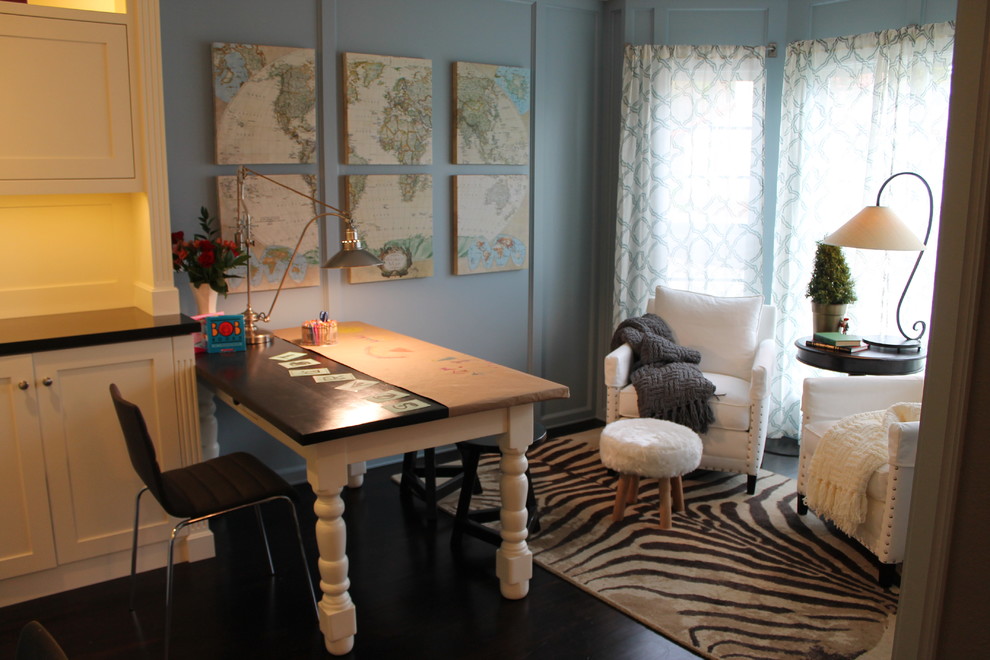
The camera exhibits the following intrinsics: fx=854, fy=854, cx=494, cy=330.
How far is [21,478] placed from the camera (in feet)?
9.78

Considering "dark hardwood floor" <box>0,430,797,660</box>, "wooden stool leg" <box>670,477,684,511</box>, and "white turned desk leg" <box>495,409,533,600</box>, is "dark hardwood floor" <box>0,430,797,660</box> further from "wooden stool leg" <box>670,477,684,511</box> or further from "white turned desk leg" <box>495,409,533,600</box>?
"wooden stool leg" <box>670,477,684,511</box>

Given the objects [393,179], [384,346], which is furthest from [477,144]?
[384,346]

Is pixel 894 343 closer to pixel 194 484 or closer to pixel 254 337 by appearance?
pixel 254 337

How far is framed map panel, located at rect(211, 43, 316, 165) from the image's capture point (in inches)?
147

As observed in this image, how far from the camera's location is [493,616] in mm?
2959

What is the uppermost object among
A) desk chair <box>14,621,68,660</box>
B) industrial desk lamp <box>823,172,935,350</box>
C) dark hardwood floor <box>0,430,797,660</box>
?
industrial desk lamp <box>823,172,935,350</box>

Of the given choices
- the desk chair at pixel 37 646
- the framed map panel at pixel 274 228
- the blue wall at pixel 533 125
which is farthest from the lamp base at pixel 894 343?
the desk chair at pixel 37 646

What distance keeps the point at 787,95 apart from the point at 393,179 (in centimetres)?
218

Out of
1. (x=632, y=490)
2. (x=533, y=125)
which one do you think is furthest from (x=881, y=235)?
(x=533, y=125)

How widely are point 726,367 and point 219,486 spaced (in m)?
2.68

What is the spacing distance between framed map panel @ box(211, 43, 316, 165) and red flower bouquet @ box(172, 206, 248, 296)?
1.48 feet

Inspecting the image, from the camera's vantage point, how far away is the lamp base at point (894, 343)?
4.09m

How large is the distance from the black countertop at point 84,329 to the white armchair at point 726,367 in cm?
205

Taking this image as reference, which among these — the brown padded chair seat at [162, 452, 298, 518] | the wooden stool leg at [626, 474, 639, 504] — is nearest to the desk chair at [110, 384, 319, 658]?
the brown padded chair seat at [162, 452, 298, 518]
